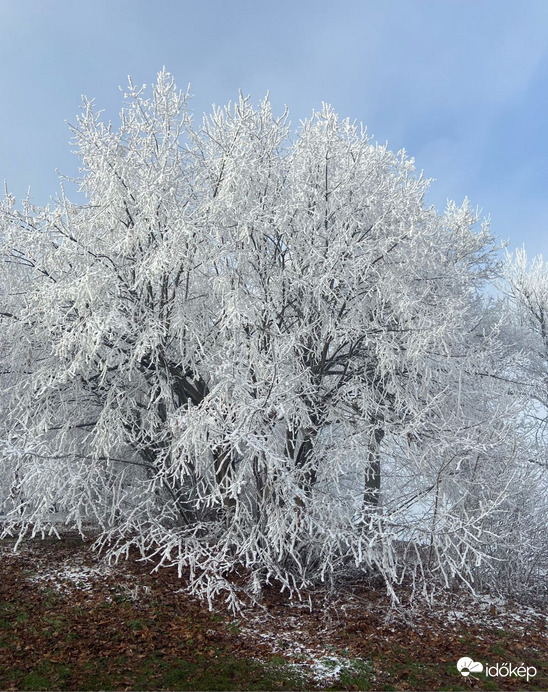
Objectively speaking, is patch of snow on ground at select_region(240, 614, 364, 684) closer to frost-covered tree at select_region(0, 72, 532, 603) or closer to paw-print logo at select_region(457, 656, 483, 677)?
frost-covered tree at select_region(0, 72, 532, 603)

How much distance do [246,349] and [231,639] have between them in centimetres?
339

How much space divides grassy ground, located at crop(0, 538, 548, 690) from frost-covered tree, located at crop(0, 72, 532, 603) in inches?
21.0

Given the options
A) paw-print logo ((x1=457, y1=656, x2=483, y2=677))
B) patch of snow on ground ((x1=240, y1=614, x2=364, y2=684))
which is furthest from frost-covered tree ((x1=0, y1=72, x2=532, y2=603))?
paw-print logo ((x1=457, y1=656, x2=483, y2=677))

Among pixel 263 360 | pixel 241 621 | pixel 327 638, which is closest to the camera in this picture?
pixel 327 638

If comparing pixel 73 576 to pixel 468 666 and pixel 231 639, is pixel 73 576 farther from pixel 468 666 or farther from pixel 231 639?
pixel 468 666

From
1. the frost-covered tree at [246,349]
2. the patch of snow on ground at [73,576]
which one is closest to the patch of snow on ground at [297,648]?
the frost-covered tree at [246,349]

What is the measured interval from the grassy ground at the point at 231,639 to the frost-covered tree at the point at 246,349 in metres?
0.53

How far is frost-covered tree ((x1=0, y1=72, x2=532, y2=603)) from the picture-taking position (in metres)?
6.95

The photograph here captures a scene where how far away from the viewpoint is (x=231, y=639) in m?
5.93

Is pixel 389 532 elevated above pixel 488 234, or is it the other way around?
pixel 488 234

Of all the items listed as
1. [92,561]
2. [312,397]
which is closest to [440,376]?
[312,397]

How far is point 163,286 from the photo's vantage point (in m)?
7.71

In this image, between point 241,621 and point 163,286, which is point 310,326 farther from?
point 241,621

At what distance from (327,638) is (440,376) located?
4.19 metres
